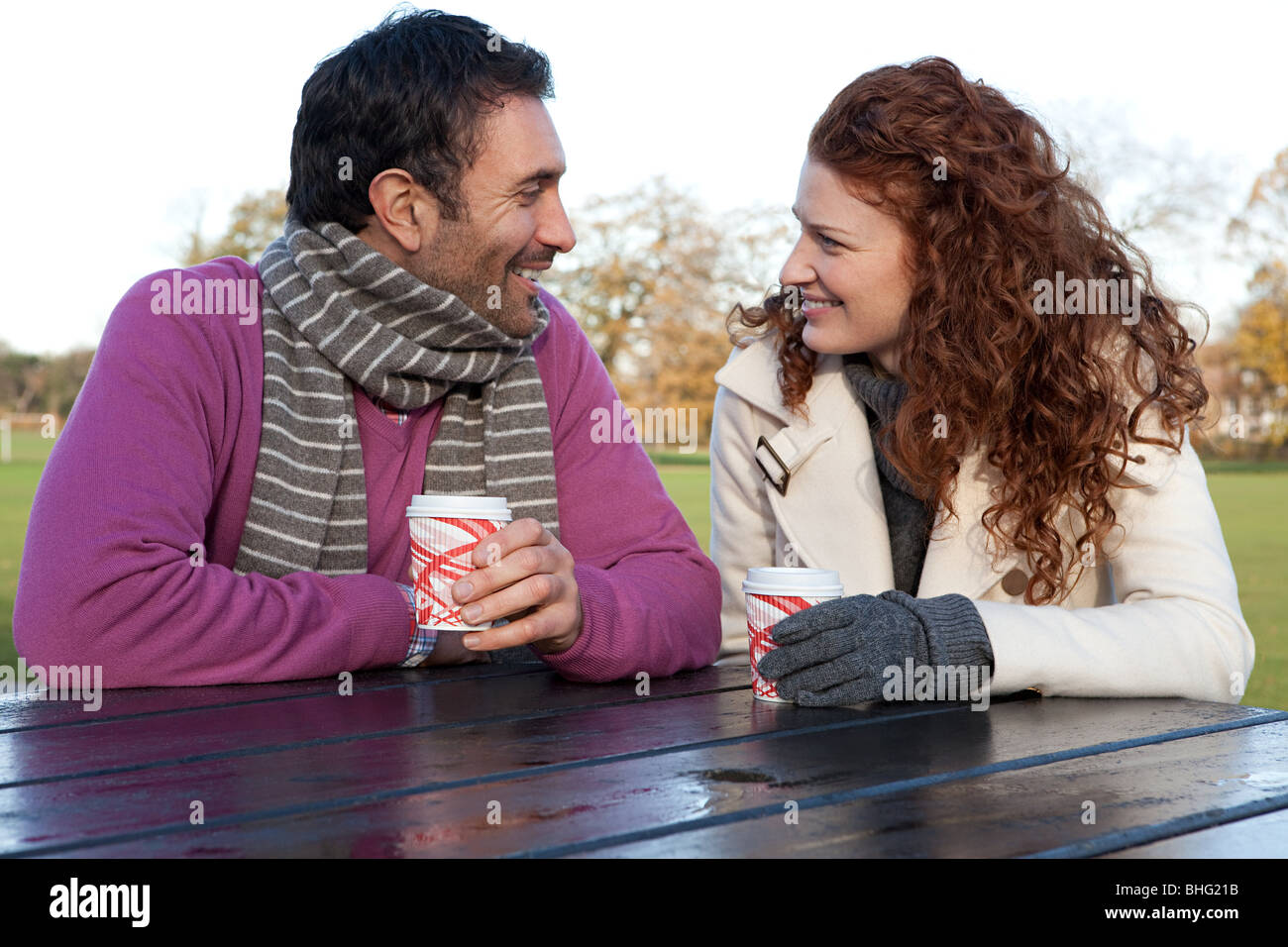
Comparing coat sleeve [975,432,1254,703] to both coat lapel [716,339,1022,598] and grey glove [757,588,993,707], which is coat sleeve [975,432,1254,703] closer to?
grey glove [757,588,993,707]

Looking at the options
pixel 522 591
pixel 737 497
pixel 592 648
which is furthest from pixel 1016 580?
pixel 522 591

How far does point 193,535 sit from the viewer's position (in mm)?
2074

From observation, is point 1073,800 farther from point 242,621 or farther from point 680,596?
point 242,621

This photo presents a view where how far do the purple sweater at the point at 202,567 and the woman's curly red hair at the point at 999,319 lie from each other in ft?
1.96

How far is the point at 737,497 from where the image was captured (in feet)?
9.71

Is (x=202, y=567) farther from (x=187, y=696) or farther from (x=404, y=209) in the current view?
(x=404, y=209)

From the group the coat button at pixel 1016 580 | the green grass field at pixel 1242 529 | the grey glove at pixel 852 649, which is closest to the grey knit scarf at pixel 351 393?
the grey glove at pixel 852 649

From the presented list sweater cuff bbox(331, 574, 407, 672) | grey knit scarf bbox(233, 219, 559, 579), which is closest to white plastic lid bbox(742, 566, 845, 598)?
sweater cuff bbox(331, 574, 407, 672)

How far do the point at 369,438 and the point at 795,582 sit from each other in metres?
1.04

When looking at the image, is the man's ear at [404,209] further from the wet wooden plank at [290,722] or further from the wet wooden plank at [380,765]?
the wet wooden plank at [380,765]

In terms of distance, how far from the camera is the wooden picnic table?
1179mm

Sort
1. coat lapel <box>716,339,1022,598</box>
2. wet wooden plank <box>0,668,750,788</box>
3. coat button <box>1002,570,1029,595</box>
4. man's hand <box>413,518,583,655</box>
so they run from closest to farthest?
1. wet wooden plank <box>0,668,750,788</box>
2. man's hand <box>413,518,583,655</box>
3. coat button <box>1002,570,1029,595</box>
4. coat lapel <box>716,339,1022,598</box>

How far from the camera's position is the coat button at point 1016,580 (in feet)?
8.41
